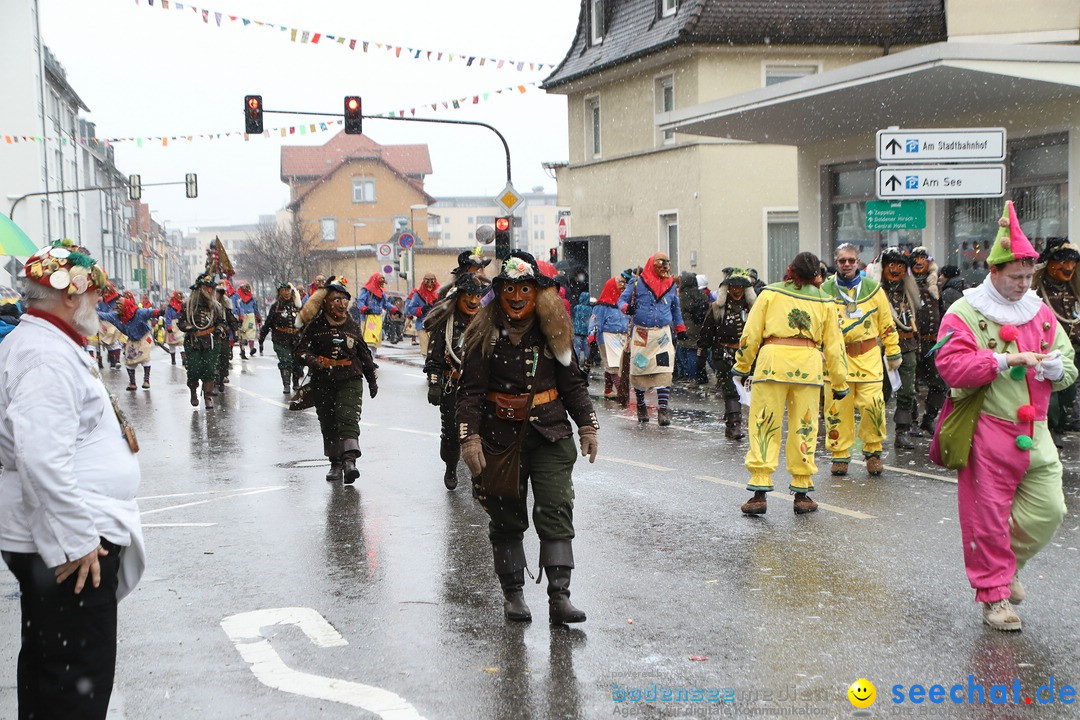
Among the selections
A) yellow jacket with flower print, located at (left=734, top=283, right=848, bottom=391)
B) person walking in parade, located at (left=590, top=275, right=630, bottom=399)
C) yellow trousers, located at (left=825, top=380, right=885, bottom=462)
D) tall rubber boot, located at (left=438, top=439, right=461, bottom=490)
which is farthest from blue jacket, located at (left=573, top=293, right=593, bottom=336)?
yellow jacket with flower print, located at (left=734, top=283, right=848, bottom=391)

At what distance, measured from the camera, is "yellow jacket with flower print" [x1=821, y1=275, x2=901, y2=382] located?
10.3 m

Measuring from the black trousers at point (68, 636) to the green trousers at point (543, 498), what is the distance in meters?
2.40

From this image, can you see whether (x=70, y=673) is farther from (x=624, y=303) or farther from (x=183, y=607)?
(x=624, y=303)

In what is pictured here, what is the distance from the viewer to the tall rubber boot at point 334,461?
35.0ft

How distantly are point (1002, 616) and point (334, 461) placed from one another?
644 centimetres

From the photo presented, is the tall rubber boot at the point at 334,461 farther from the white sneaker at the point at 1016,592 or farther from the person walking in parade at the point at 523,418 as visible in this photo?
the white sneaker at the point at 1016,592

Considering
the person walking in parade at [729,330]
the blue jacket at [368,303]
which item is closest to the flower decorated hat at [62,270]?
the person walking in parade at [729,330]

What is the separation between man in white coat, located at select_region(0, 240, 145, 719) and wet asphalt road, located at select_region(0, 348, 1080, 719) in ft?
3.11

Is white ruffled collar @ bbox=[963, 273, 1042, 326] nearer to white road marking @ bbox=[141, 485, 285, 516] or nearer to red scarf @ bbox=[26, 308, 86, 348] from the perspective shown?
red scarf @ bbox=[26, 308, 86, 348]

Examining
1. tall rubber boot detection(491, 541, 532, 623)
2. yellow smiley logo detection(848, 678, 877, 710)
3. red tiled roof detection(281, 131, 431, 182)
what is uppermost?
red tiled roof detection(281, 131, 431, 182)

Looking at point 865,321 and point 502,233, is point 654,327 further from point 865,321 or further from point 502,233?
point 502,233

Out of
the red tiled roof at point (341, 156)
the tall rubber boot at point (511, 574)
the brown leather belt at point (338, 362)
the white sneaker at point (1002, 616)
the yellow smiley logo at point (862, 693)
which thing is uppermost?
the red tiled roof at point (341, 156)

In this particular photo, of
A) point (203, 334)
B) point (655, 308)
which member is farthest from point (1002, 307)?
point (203, 334)

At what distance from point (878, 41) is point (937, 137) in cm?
1434
